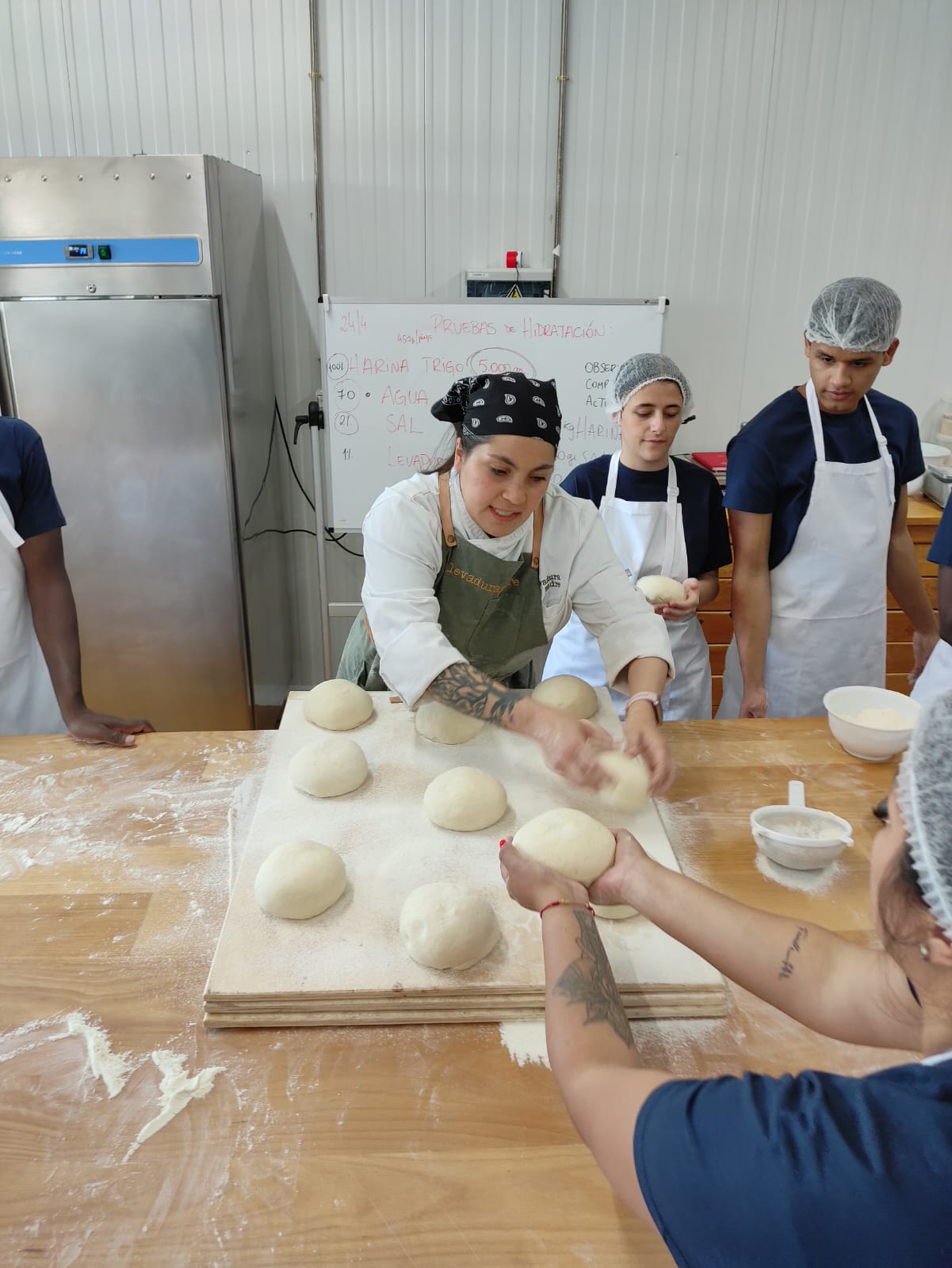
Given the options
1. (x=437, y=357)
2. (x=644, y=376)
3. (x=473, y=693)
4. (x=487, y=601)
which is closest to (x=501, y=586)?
(x=487, y=601)

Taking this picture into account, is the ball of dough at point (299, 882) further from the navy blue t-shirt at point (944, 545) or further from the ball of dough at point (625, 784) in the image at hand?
the navy blue t-shirt at point (944, 545)

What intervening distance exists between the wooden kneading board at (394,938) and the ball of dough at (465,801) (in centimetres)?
2

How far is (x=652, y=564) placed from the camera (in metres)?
2.63

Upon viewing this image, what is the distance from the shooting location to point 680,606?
2.41 m

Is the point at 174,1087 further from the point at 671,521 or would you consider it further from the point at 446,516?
the point at 671,521

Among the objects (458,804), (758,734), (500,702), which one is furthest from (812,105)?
(458,804)

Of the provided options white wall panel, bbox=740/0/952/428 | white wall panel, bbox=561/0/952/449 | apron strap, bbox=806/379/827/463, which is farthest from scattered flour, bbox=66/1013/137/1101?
white wall panel, bbox=740/0/952/428

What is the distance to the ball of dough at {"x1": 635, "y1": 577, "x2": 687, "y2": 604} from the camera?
246cm

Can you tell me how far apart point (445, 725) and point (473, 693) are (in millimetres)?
160

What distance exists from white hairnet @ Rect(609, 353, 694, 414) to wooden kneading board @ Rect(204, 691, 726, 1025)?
4.29 ft

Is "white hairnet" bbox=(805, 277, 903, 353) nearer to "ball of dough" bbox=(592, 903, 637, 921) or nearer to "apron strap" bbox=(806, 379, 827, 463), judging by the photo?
"apron strap" bbox=(806, 379, 827, 463)

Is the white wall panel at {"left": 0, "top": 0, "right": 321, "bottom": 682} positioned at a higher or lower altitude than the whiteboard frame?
higher

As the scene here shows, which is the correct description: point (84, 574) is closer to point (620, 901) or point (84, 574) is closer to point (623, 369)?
point (623, 369)

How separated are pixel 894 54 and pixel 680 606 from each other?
115 inches
